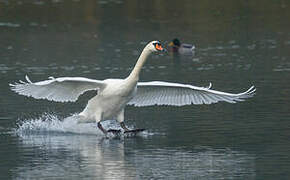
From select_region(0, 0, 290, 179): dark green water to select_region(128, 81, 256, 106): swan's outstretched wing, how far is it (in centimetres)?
50

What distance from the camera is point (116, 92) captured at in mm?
15281

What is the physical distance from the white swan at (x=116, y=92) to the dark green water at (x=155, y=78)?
50cm

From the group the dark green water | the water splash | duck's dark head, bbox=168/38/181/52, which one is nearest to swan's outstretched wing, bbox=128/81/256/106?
the dark green water

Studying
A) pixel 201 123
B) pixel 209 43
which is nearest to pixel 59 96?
pixel 201 123

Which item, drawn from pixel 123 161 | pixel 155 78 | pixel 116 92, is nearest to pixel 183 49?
pixel 155 78

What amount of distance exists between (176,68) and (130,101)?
883 centimetres

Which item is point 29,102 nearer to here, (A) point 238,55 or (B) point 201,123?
(B) point 201,123

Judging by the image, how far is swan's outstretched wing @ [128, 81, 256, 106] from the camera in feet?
51.1

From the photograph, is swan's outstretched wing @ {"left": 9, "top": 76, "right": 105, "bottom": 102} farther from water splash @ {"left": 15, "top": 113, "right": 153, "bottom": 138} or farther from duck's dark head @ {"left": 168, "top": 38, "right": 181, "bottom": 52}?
duck's dark head @ {"left": 168, "top": 38, "right": 181, "bottom": 52}

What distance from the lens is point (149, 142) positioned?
14.8m

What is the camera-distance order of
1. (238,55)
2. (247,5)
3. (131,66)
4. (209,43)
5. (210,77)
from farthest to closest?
(247,5) → (209,43) → (238,55) → (131,66) → (210,77)

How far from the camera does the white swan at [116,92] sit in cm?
1518

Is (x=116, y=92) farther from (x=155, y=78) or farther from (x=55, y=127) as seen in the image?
(x=155, y=78)

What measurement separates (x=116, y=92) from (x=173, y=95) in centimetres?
124
